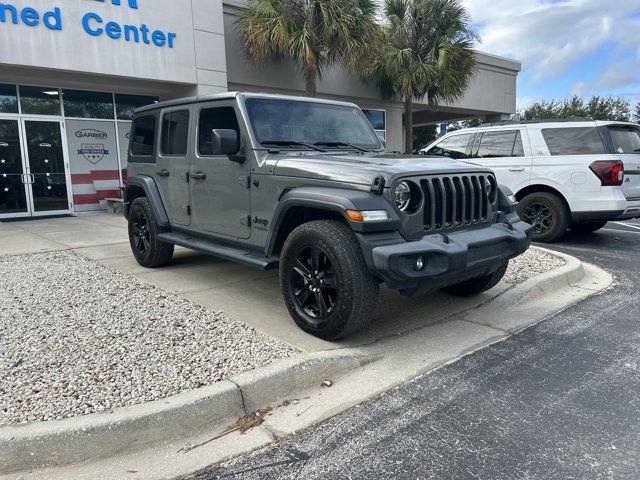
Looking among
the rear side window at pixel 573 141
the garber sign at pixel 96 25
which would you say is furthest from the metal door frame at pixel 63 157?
the rear side window at pixel 573 141

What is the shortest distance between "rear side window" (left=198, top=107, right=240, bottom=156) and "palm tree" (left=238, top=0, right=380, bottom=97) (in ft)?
25.4

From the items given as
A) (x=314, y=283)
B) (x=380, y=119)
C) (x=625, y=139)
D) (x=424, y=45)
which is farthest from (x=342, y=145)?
(x=380, y=119)

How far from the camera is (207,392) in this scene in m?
2.99

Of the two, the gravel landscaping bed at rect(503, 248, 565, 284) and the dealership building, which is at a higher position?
the dealership building

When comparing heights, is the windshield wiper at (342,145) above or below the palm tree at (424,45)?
below

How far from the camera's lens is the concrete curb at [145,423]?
8.39 ft

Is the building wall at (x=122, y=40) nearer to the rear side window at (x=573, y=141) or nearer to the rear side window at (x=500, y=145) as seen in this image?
the rear side window at (x=500, y=145)

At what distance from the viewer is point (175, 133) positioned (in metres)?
→ 5.72

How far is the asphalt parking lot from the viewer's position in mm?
2541

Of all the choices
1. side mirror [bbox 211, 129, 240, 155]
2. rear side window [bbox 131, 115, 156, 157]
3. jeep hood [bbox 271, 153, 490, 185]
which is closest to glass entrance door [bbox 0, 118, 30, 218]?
rear side window [bbox 131, 115, 156, 157]

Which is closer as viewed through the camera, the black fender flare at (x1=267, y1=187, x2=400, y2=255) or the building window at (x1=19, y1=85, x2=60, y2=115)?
the black fender flare at (x1=267, y1=187, x2=400, y2=255)

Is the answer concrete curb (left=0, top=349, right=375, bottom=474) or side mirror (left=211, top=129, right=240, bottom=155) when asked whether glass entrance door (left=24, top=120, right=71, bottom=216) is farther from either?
concrete curb (left=0, top=349, right=375, bottom=474)

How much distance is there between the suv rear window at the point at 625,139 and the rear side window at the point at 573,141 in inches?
9.4

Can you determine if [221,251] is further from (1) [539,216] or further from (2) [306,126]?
(1) [539,216]
